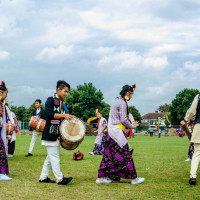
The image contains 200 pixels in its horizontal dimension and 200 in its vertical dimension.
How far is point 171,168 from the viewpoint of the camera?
9.29 m

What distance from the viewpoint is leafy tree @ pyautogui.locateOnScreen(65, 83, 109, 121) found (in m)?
70.9

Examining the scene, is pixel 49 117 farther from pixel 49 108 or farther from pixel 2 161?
pixel 2 161

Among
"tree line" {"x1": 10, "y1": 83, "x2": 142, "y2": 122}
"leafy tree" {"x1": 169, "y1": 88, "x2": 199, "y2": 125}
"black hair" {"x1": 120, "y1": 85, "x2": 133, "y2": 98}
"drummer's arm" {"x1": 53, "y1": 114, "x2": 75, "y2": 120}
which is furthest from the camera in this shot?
"leafy tree" {"x1": 169, "y1": 88, "x2": 199, "y2": 125}

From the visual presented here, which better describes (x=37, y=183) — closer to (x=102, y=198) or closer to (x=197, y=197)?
(x=102, y=198)

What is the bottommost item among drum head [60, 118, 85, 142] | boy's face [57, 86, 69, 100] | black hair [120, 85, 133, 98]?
drum head [60, 118, 85, 142]

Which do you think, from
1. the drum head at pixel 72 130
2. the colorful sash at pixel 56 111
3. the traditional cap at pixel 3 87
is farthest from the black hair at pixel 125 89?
the traditional cap at pixel 3 87

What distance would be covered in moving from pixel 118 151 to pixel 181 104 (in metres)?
70.9

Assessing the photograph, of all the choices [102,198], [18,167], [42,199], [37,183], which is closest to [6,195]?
[42,199]

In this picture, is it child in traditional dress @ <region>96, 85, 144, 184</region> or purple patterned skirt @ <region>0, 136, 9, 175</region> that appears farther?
purple patterned skirt @ <region>0, 136, 9, 175</region>

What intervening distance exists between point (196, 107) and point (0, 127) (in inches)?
174

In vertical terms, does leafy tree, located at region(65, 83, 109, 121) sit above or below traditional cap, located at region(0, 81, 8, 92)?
above

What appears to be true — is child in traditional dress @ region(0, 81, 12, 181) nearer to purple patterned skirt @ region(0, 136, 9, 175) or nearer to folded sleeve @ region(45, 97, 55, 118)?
purple patterned skirt @ region(0, 136, 9, 175)

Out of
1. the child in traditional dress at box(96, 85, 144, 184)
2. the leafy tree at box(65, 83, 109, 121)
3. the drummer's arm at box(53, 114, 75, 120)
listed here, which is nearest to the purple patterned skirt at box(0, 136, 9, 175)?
the drummer's arm at box(53, 114, 75, 120)

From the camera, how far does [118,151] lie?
6.80m
